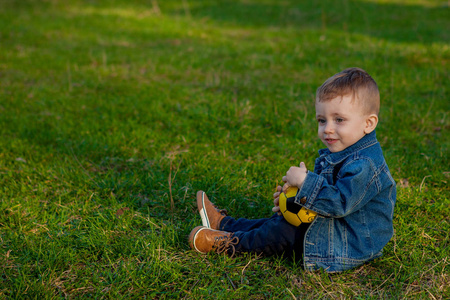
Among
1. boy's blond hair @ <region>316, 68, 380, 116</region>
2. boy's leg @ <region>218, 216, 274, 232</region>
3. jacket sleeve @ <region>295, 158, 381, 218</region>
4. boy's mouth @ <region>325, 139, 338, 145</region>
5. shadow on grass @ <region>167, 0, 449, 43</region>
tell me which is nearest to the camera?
jacket sleeve @ <region>295, 158, 381, 218</region>

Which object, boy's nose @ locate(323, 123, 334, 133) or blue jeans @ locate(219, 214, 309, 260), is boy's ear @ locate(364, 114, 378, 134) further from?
blue jeans @ locate(219, 214, 309, 260)

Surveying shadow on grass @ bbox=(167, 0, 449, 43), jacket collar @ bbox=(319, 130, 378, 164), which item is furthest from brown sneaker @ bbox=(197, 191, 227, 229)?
shadow on grass @ bbox=(167, 0, 449, 43)

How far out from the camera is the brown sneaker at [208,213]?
10.7ft

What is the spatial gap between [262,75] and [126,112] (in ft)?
8.15

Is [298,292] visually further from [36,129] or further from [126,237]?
[36,129]

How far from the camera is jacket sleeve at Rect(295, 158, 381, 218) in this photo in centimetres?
254

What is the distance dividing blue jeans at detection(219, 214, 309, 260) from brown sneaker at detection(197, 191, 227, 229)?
27 cm

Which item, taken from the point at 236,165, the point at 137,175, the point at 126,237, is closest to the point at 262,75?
the point at 236,165

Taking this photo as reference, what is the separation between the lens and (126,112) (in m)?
5.67

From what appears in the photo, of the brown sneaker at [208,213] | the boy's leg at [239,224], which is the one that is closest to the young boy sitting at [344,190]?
the boy's leg at [239,224]

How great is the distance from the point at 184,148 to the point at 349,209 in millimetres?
2520

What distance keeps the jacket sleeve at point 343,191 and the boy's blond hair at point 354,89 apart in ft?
1.22

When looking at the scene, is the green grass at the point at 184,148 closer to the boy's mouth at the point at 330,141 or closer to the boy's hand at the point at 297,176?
the boy's hand at the point at 297,176

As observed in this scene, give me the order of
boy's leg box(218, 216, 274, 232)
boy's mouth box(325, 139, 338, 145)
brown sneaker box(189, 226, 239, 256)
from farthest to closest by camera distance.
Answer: boy's leg box(218, 216, 274, 232) → brown sneaker box(189, 226, 239, 256) → boy's mouth box(325, 139, 338, 145)
